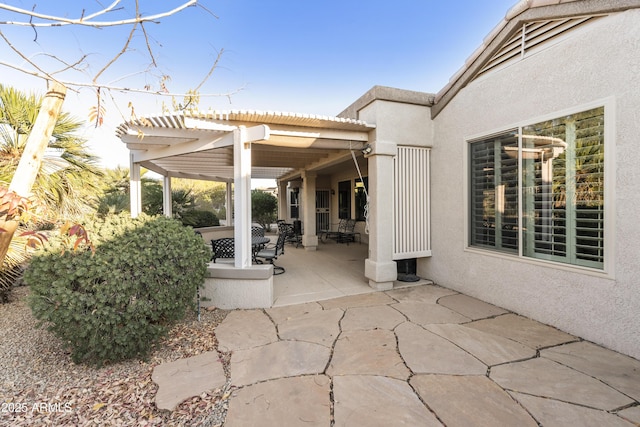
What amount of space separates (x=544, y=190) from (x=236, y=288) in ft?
16.4

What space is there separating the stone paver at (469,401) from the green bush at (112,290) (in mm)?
2933

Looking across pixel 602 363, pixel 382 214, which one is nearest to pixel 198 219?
pixel 382 214

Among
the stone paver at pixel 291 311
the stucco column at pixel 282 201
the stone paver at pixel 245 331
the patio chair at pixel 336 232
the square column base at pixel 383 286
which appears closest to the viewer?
the stone paver at pixel 245 331

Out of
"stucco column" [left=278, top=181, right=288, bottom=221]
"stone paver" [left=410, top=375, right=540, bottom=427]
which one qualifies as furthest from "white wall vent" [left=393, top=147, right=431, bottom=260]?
"stucco column" [left=278, top=181, right=288, bottom=221]

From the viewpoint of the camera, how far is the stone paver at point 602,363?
2752mm

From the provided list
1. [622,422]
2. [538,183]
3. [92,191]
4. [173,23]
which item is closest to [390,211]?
[538,183]

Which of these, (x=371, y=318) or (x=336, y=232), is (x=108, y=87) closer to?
(x=371, y=318)

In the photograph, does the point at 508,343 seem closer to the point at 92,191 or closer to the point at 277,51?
the point at 277,51

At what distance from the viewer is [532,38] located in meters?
4.12

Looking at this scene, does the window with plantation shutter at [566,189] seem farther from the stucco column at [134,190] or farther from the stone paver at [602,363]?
the stucco column at [134,190]

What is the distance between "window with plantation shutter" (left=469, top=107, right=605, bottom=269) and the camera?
356 centimetres

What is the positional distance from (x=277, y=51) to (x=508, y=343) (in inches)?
273

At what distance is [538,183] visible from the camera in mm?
4191

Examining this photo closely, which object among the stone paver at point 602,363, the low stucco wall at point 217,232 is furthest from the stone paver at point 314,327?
the low stucco wall at point 217,232
